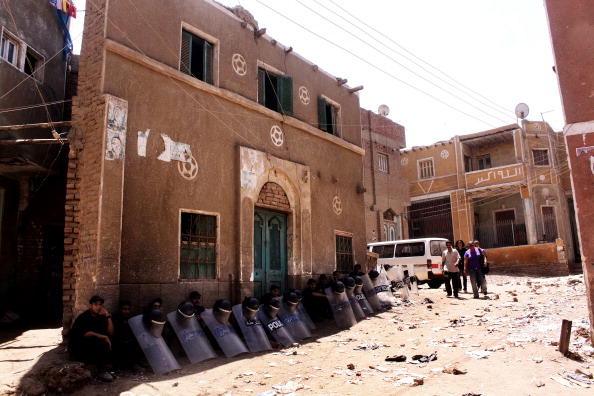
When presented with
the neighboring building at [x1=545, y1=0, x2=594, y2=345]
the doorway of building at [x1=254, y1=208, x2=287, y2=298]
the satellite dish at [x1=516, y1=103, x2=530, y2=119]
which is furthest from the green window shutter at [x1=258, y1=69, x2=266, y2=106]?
the satellite dish at [x1=516, y1=103, x2=530, y2=119]

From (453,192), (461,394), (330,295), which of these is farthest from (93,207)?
(453,192)

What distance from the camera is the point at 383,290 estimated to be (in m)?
12.0

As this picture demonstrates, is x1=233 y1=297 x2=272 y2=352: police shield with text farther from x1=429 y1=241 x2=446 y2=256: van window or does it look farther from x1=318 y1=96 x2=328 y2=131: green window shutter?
x1=429 y1=241 x2=446 y2=256: van window

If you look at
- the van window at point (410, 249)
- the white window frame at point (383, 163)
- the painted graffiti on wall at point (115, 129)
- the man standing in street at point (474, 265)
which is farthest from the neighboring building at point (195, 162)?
the white window frame at point (383, 163)

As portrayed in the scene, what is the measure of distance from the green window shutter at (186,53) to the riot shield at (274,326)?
4.84 m

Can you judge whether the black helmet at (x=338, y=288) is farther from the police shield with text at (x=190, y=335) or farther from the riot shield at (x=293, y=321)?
the police shield with text at (x=190, y=335)

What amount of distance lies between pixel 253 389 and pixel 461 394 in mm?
2435

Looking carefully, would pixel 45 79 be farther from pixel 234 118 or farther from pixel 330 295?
pixel 330 295

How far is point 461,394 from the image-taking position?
17.1 feet

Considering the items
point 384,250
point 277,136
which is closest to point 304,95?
point 277,136

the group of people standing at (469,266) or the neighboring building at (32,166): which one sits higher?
the neighboring building at (32,166)

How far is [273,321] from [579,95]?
6.25m

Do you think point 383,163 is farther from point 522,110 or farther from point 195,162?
point 195,162

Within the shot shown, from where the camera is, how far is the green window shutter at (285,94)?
1164 cm
